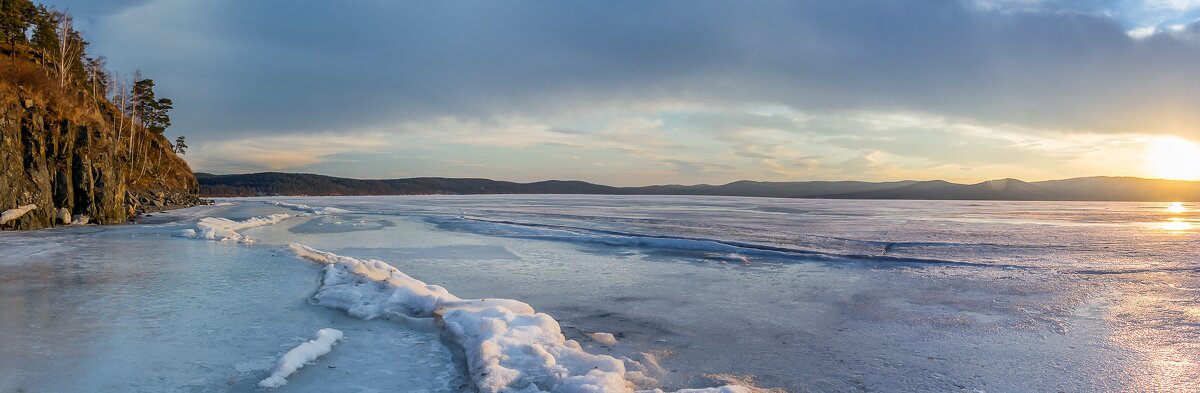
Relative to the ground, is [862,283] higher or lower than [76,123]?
lower

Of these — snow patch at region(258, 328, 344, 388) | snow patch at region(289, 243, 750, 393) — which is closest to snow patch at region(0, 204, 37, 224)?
snow patch at region(289, 243, 750, 393)

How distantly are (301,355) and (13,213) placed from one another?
21.0 metres

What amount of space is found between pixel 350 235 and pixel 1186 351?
20.8 m

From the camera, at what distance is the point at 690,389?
14.3 feet

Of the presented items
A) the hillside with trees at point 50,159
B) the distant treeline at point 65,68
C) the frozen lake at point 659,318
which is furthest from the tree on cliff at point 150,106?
the frozen lake at point 659,318

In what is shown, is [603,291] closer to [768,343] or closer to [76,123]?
[768,343]

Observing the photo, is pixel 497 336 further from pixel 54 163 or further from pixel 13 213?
pixel 54 163

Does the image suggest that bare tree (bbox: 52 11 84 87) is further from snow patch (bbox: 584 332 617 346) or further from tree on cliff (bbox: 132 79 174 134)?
snow patch (bbox: 584 332 617 346)

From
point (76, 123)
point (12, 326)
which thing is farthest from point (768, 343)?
point (76, 123)

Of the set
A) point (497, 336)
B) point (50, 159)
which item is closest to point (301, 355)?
point (497, 336)

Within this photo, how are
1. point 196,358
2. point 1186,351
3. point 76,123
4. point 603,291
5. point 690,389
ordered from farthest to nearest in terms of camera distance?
point 76,123 → point 603,291 → point 1186,351 → point 196,358 → point 690,389

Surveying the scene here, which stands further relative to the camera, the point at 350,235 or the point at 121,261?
the point at 350,235

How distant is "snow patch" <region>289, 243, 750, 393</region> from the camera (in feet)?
15.1

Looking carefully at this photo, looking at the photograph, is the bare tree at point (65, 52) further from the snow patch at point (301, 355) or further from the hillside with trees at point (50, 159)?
the snow patch at point (301, 355)
